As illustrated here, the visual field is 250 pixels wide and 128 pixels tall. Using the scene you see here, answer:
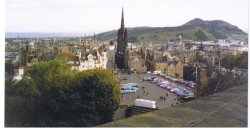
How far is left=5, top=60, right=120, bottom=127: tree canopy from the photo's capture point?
4.16 metres

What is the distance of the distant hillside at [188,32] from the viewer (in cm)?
416

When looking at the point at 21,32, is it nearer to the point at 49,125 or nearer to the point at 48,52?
the point at 48,52

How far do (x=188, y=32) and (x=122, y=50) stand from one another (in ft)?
2.08

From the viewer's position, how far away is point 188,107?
4.15 metres

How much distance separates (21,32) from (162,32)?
4.15 ft

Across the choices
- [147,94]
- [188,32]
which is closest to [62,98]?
[147,94]

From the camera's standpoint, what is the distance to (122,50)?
4203 mm

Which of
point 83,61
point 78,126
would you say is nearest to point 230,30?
point 83,61

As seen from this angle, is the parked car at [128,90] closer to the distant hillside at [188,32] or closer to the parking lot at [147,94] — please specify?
the parking lot at [147,94]

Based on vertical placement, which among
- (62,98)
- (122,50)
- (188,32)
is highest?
(188,32)

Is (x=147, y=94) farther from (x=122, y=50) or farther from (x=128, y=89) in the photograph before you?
(x=122, y=50)

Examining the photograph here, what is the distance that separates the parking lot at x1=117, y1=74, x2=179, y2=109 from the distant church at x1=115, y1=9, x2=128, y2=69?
0.37ft

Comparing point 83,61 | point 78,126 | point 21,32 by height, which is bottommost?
point 78,126

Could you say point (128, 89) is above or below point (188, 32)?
below
